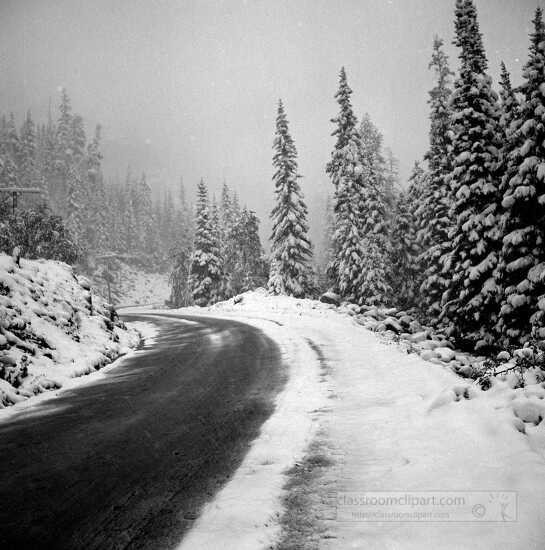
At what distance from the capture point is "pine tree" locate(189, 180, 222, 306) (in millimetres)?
38125

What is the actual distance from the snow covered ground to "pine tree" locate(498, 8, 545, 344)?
7.96 metres

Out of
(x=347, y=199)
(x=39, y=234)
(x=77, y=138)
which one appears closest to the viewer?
(x=39, y=234)

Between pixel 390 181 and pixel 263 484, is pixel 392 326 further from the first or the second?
pixel 390 181

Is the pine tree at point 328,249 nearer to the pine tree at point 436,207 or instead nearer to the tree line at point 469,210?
the tree line at point 469,210

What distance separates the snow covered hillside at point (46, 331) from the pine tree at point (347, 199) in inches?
669

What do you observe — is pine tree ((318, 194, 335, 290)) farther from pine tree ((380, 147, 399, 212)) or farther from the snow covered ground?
the snow covered ground

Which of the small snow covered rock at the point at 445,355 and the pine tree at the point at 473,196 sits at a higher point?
the pine tree at the point at 473,196

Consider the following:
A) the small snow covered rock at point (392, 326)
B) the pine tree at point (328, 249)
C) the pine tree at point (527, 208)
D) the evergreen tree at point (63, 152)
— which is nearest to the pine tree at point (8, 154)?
the evergreen tree at point (63, 152)

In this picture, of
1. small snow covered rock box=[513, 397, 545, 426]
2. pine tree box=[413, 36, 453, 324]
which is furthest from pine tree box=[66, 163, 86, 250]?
small snow covered rock box=[513, 397, 545, 426]

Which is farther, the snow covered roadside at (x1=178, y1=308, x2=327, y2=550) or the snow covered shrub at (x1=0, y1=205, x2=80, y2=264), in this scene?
the snow covered shrub at (x1=0, y1=205, x2=80, y2=264)

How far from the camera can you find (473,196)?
1495 cm

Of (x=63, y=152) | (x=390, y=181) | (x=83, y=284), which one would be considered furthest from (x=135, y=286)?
(x=83, y=284)

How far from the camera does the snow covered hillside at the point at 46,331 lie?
680 centimetres

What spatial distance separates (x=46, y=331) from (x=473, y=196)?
49.2 ft
